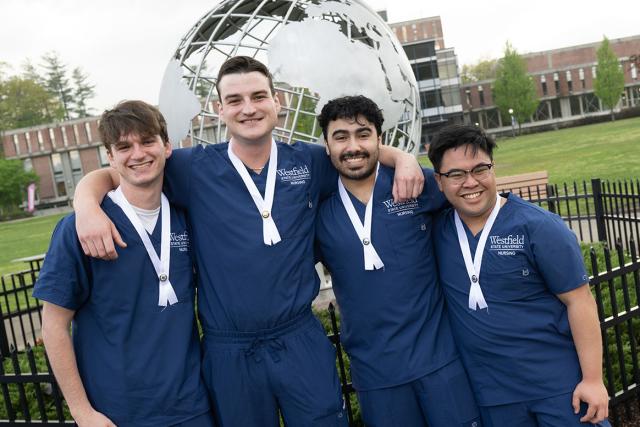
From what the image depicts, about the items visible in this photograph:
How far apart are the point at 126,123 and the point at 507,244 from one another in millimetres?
1973

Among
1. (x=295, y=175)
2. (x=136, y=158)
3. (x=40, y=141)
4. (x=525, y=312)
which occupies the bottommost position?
(x=525, y=312)

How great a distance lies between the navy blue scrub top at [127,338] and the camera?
8.77 ft

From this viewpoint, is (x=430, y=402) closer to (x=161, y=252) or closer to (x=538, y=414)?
(x=538, y=414)

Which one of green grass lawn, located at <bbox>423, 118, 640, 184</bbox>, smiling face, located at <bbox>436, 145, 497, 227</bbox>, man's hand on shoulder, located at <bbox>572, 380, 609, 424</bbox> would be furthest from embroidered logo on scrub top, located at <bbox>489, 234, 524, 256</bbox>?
green grass lawn, located at <bbox>423, 118, 640, 184</bbox>

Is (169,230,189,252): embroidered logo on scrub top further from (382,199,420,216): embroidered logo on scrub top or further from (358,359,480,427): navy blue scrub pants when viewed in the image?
(358,359,480,427): navy blue scrub pants

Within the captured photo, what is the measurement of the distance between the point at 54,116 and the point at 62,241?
74.1 meters

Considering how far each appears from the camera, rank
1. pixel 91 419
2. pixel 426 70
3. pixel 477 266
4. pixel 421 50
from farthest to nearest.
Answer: pixel 426 70
pixel 421 50
pixel 477 266
pixel 91 419

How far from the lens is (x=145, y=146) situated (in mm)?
2717

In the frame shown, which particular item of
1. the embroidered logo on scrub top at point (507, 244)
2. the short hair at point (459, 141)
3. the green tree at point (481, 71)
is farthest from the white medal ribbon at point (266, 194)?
the green tree at point (481, 71)

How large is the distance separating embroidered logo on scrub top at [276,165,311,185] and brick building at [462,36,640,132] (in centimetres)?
6401

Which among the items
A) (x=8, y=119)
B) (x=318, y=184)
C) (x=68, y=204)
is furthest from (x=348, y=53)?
(x=8, y=119)

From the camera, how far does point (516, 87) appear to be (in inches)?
2180

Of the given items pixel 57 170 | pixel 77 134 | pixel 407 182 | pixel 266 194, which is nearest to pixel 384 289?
pixel 407 182

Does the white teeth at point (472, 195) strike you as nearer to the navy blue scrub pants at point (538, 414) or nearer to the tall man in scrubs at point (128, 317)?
the navy blue scrub pants at point (538, 414)
